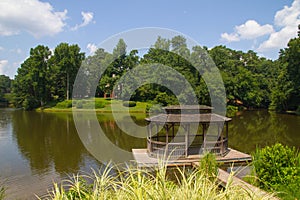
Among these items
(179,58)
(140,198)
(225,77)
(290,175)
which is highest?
(179,58)

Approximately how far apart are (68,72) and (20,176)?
41.2 metres

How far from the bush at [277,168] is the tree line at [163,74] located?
28250 mm

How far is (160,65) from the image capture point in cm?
3884

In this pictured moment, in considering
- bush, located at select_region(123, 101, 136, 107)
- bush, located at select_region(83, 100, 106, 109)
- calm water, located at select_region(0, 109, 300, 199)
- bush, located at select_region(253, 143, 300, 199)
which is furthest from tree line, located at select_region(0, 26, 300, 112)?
bush, located at select_region(253, 143, 300, 199)

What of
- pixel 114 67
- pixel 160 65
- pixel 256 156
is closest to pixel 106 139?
pixel 256 156

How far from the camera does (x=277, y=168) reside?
754 cm

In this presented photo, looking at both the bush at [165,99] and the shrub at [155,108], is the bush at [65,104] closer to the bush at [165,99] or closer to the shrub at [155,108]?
the shrub at [155,108]

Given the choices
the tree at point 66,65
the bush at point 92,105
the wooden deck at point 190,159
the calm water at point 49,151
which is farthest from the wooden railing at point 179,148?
the tree at point 66,65

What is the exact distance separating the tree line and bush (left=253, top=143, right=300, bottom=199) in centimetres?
2825

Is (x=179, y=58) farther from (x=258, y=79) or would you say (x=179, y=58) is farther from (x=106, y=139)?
(x=106, y=139)

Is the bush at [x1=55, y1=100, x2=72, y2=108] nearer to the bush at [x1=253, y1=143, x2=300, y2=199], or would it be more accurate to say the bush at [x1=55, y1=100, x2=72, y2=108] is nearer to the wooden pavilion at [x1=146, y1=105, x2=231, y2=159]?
the wooden pavilion at [x1=146, y1=105, x2=231, y2=159]

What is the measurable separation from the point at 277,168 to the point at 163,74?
30.3m

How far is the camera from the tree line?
3859 centimetres

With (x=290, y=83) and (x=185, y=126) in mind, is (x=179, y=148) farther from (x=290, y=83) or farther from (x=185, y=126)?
(x=290, y=83)
